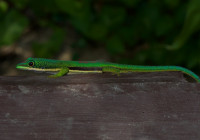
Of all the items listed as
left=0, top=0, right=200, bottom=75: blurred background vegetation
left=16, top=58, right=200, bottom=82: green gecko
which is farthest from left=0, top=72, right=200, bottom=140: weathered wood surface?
left=0, top=0, right=200, bottom=75: blurred background vegetation

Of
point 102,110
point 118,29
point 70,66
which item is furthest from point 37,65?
point 118,29

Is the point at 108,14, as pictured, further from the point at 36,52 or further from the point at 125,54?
the point at 36,52

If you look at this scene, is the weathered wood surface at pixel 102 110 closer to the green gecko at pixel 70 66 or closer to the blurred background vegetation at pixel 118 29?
the green gecko at pixel 70 66

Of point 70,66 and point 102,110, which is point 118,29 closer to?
point 70,66

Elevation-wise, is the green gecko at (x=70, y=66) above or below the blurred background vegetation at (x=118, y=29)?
below

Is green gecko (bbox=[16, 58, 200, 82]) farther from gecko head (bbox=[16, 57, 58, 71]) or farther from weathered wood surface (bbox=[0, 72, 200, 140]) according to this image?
weathered wood surface (bbox=[0, 72, 200, 140])

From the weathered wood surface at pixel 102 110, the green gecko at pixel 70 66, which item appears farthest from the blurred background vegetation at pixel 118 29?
the weathered wood surface at pixel 102 110
